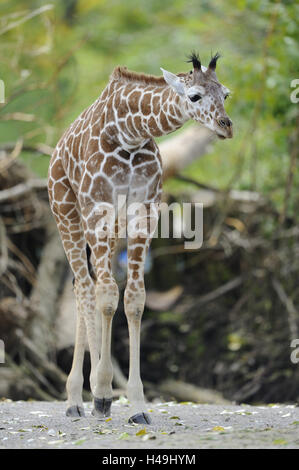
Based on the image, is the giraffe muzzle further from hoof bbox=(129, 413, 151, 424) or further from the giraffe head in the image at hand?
hoof bbox=(129, 413, 151, 424)

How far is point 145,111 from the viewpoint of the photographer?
17.9ft

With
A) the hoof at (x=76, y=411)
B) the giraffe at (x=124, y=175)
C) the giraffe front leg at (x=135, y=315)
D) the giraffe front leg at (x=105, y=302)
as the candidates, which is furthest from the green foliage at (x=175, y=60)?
the hoof at (x=76, y=411)

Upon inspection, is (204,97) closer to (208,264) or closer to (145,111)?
(145,111)

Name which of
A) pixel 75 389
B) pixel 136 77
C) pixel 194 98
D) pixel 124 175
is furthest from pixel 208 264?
pixel 194 98

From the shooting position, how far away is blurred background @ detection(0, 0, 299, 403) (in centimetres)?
1033

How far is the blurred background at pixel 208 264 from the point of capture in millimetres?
10328

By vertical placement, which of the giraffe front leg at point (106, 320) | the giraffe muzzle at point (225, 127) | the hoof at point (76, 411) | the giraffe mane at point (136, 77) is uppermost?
the giraffe mane at point (136, 77)

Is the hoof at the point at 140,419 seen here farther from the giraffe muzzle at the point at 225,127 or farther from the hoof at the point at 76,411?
the giraffe muzzle at the point at 225,127

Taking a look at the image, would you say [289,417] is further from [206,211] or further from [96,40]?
[96,40]

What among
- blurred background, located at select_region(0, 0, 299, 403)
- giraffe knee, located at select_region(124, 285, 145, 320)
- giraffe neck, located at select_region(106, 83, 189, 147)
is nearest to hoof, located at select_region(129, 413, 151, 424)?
giraffe knee, located at select_region(124, 285, 145, 320)

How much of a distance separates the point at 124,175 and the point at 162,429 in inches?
73.1

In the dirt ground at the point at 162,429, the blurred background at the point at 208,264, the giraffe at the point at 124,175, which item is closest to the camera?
the dirt ground at the point at 162,429

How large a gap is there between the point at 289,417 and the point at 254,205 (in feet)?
20.6
